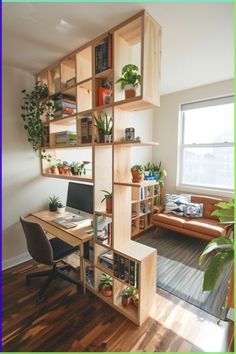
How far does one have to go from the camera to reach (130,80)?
162 centimetres

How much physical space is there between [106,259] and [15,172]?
5.34 ft

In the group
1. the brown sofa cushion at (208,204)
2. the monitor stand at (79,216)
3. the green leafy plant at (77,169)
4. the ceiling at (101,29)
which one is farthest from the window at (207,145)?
the monitor stand at (79,216)

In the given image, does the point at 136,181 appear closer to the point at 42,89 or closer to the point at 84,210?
the point at 84,210

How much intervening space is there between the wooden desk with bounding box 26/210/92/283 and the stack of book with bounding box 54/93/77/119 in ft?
4.25

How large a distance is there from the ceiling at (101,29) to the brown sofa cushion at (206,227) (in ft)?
7.58

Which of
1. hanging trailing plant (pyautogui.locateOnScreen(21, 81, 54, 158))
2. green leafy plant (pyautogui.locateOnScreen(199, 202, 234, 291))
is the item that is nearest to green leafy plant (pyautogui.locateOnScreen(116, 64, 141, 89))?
hanging trailing plant (pyautogui.locateOnScreen(21, 81, 54, 158))

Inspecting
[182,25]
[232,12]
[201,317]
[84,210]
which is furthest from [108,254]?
[232,12]

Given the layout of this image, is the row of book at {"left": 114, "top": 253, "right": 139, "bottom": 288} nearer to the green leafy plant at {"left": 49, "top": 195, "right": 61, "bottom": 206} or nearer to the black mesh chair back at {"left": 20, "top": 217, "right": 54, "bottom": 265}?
the black mesh chair back at {"left": 20, "top": 217, "right": 54, "bottom": 265}

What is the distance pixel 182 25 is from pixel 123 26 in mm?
551

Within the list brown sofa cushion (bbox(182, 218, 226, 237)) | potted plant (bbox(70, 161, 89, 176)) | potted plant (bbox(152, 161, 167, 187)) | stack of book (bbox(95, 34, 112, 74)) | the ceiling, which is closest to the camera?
the ceiling

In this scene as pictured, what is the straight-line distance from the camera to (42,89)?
2.56 m

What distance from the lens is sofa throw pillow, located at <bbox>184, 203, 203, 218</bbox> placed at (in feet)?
11.1

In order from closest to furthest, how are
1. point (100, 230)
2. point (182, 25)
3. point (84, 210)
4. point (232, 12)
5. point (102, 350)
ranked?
point (102, 350) → point (232, 12) → point (182, 25) → point (100, 230) → point (84, 210)

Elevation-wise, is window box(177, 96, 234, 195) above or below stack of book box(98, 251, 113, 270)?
above
